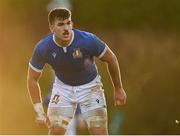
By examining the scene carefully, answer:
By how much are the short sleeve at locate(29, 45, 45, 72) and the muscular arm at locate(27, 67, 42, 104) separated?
0.06 ft

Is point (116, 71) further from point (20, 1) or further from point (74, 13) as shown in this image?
point (20, 1)

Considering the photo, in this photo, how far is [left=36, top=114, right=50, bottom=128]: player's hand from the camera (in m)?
3.21

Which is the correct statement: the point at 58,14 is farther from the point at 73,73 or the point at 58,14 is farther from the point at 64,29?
the point at 73,73

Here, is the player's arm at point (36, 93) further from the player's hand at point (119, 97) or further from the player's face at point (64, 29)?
the player's hand at point (119, 97)

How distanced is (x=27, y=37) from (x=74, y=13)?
0.81 feet

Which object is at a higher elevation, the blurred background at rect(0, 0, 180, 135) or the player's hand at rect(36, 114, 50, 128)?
the blurred background at rect(0, 0, 180, 135)

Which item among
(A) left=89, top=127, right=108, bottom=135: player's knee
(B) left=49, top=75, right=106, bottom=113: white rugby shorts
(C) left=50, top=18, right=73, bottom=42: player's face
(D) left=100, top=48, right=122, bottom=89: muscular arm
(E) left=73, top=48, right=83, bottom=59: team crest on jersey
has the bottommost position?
(A) left=89, top=127, right=108, bottom=135: player's knee

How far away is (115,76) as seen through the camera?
3.22 m

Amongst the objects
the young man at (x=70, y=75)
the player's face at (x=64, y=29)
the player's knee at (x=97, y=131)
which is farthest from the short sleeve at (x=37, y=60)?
the player's knee at (x=97, y=131)

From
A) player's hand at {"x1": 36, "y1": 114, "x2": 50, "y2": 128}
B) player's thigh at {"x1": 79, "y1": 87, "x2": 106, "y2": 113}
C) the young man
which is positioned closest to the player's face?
the young man

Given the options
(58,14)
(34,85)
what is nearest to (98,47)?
(58,14)

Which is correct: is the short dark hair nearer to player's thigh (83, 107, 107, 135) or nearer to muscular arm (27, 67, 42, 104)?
muscular arm (27, 67, 42, 104)

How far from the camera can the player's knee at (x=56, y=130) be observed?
10.5ft

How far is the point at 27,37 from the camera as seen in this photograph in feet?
10.6
